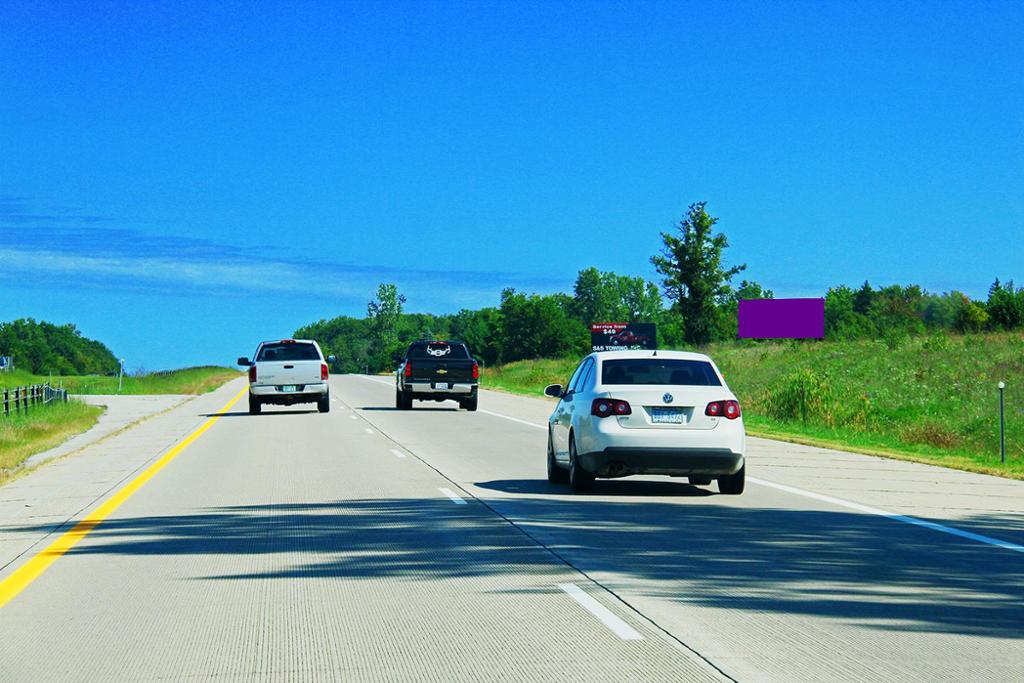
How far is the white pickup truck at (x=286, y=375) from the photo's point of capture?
1511 inches

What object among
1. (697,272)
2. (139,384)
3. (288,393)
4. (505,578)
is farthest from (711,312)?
(505,578)

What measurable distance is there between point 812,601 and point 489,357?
185278mm

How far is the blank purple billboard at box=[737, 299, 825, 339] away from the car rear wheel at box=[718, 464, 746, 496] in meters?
62.0

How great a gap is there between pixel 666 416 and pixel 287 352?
1002 inches

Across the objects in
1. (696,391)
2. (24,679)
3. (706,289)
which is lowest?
(24,679)

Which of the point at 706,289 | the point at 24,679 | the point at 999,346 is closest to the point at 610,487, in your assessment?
the point at 24,679

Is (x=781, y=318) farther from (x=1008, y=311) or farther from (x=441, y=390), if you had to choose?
(x=441, y=390)

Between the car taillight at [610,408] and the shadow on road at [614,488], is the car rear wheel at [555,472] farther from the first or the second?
the car taillight at [610,408]

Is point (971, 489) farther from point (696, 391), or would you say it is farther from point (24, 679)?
point (24, 679)

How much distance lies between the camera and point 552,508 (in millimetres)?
14461

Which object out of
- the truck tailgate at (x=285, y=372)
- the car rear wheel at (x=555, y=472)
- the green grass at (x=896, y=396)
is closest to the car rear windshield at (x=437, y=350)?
the truck tailgate at (x=285, y=372)

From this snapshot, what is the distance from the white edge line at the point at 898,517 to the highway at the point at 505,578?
6 cm

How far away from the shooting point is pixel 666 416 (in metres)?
15.4

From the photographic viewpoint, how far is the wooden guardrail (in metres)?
33.1
